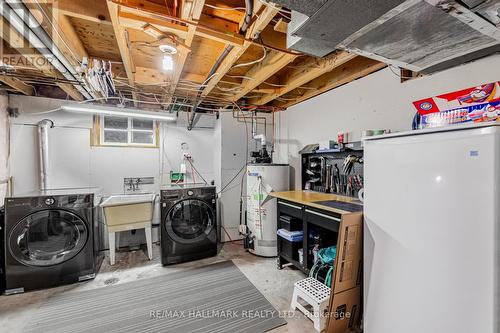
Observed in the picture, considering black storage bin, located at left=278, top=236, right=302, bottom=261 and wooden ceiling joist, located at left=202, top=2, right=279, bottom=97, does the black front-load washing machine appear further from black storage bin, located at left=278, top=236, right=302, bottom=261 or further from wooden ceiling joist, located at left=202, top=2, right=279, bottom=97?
black storage bin, located at left=278, top=236, right=302, bottom=261

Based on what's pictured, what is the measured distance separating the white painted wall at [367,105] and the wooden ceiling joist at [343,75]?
0.24 ft

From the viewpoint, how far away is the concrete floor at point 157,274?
1.94m

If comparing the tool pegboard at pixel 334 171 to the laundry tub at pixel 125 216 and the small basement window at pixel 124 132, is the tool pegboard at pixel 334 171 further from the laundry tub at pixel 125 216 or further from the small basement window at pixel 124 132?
the small basement window at pixel 124 132

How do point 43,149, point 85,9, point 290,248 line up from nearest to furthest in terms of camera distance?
point 85,9 < point 290,248 < point 43,149

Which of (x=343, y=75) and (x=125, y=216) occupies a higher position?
(x=343, y=75)

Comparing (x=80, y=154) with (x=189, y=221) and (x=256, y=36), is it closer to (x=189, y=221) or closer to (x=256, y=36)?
(x=189, y=221)

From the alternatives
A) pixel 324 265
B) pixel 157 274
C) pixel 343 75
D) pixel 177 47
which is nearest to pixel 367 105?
pixel 343 75

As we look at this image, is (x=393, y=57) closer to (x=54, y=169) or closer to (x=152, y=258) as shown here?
(x=152, y=258)

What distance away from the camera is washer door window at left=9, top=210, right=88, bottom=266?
7.63 ft

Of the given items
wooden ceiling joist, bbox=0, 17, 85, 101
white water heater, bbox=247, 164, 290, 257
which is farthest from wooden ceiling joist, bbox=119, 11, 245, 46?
white water heater, bbox=247, 164, 290, 257

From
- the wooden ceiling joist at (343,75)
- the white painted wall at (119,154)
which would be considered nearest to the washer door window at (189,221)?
the white painted wall at (119,154)

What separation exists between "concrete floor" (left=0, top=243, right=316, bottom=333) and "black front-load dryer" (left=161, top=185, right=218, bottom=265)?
15cm

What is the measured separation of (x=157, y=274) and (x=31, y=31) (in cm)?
263

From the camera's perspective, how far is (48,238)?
2.48 meters
